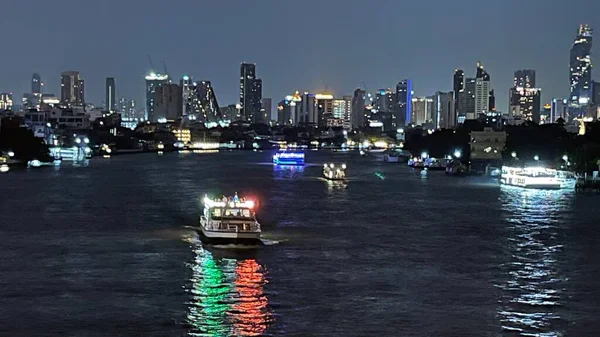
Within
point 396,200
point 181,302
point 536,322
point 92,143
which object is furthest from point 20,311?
point 92,143

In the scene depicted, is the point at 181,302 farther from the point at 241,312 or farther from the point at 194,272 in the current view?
the point at 194,272

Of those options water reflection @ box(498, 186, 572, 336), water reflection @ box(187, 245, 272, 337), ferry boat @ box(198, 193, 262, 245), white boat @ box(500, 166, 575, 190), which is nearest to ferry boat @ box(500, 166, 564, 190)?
white boat @ box(500, 166, 575, 190)

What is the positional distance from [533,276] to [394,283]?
2.31 metres

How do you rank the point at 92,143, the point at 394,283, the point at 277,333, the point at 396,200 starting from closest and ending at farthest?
the point at 277,333, the point at 394,283, the point at 396,200, the point at 92,143

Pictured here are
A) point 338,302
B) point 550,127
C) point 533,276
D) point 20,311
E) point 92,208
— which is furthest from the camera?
point 550,127

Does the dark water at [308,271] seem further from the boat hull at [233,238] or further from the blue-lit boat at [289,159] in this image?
the blue-lit boat at [289,159]

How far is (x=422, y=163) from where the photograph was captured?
5497 centimetres

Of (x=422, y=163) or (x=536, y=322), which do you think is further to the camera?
(x=422, y=163)

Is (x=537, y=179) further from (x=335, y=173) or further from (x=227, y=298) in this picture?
(x=227, y=298)

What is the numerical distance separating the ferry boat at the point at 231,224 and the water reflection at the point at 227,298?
0.94m

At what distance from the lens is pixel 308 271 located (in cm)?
1427

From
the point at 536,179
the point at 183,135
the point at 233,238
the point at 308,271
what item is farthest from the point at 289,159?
the point at 183,135

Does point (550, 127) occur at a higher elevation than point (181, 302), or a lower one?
higher

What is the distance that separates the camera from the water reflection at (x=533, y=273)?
11219 mm
